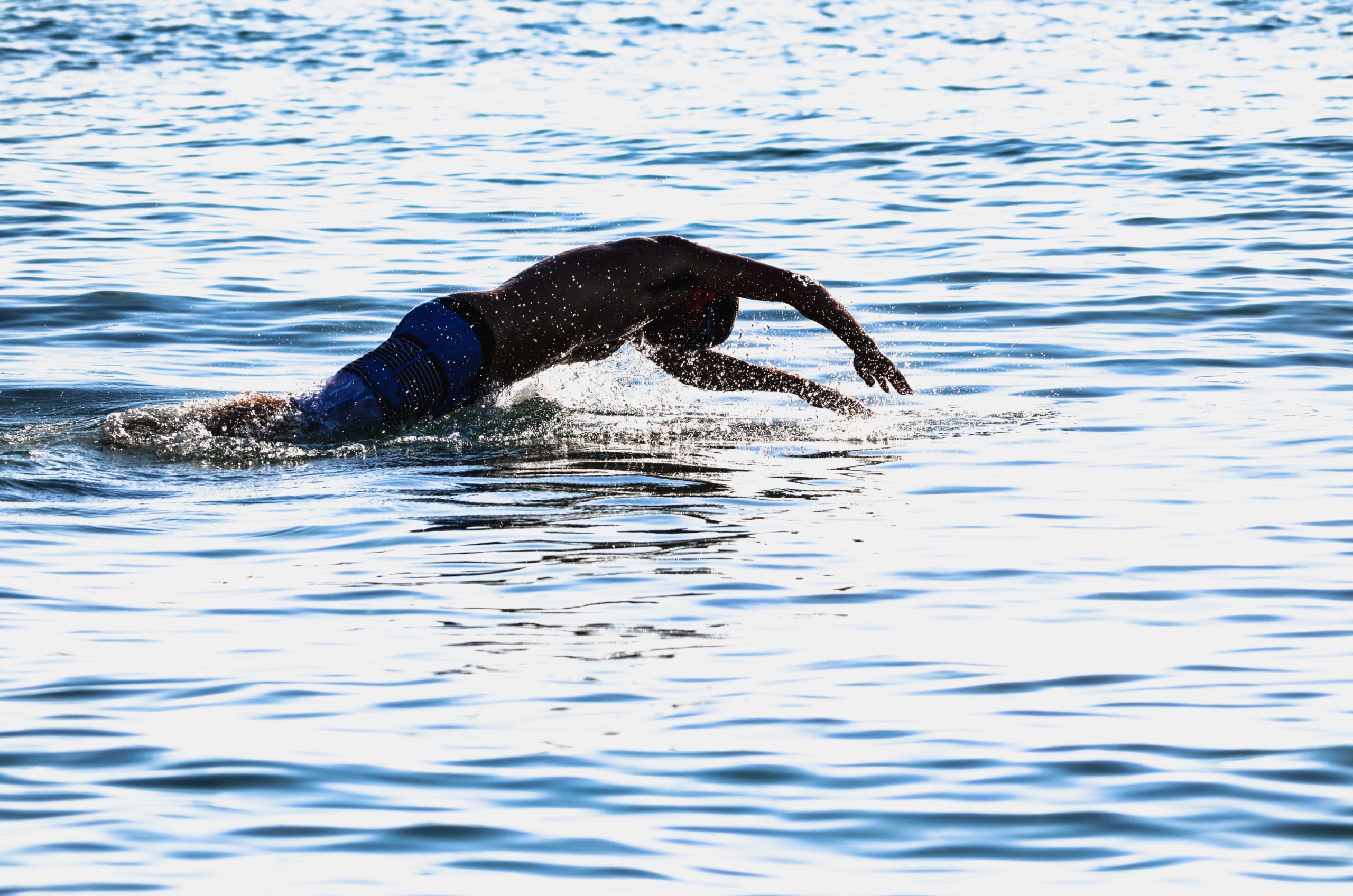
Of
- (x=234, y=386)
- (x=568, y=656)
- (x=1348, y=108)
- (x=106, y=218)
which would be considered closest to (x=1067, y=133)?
(x=1348, y=108)

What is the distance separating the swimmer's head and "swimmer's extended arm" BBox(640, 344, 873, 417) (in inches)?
3.6

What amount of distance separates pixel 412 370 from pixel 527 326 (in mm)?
535

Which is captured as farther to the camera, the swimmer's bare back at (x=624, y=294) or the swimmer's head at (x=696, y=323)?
the swimmer's head at (x=696, y=323)

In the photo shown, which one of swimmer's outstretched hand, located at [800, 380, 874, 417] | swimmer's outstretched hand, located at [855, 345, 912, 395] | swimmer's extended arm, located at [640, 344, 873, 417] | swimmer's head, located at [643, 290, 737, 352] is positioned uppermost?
swimmer's head, located at [643, 290, 737, 352]

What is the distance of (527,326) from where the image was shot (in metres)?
8.61

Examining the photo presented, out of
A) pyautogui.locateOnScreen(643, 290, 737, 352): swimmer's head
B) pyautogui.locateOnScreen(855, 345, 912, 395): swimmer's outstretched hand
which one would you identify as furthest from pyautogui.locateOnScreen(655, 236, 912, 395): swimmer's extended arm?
pyautogui.locateOnScreen(643, 290, 737, 352): swimmer's head

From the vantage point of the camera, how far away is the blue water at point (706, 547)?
14.3 ft

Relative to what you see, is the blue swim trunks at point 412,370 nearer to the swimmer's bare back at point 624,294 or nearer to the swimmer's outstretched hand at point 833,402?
the swimmer's bare back at point 624,294

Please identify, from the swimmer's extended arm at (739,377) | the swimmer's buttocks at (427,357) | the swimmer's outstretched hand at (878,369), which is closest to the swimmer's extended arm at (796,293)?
the swimmer's outstretched hand at (878,369)

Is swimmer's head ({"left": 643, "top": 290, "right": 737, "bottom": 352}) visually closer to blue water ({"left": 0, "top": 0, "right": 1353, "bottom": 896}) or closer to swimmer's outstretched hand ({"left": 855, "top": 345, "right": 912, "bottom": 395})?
blue water ({"left": 0, "top": 0, "right": 1353, "bottom": 896})

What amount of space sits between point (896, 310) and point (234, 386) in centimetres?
416

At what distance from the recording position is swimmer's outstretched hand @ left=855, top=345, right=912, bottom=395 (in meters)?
8.48

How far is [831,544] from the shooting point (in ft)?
22.7

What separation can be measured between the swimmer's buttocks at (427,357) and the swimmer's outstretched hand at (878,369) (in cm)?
162
